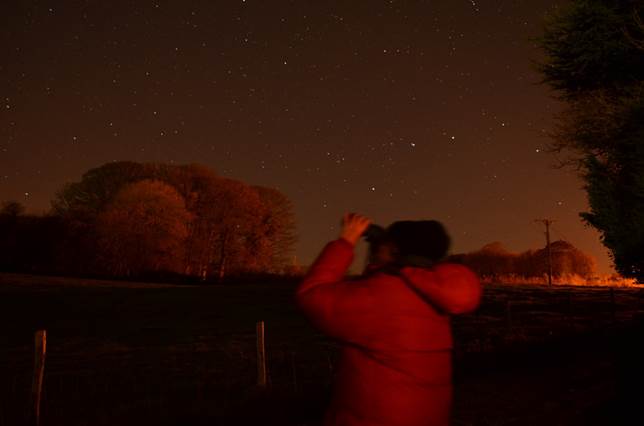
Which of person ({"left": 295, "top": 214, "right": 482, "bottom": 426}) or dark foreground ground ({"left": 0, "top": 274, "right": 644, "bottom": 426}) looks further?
dark foreground ground ({"left": 0, "top": 274, "right": 644, "bottom": 426})

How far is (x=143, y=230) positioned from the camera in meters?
45.5

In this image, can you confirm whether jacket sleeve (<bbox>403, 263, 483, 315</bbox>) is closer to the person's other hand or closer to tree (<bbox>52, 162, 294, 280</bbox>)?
the person's other hand

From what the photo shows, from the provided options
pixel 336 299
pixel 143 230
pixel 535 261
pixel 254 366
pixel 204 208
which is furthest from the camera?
pixel 535 261

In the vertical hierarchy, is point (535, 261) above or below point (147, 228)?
below

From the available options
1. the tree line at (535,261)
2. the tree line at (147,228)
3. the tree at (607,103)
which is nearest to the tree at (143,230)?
the tree line at (147,228)

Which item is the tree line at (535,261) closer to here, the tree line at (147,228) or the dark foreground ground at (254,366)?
the tree line at (147,228)

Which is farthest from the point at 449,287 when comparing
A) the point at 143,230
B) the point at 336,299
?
the point at 143,230

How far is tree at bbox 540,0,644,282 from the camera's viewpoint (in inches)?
547

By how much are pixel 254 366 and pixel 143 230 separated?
34.4m

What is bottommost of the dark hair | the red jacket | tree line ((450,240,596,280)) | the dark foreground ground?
the dark foreground ground

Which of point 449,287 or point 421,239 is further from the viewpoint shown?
point 421,239

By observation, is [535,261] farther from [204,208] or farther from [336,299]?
[336,299]

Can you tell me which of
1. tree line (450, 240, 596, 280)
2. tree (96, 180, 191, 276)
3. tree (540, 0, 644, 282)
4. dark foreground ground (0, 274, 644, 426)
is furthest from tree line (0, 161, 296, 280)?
tree line (450, 240, 596, 280)

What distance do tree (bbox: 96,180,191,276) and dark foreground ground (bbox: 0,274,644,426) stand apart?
58.0 feet
